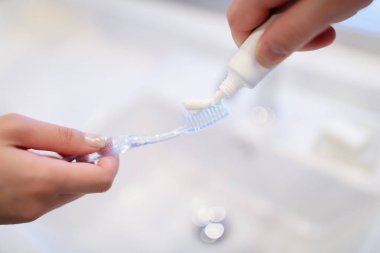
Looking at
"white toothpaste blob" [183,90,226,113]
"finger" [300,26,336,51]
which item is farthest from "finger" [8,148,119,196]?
"finger" [300,26,336,51]

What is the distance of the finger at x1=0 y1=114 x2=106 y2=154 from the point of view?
34cm

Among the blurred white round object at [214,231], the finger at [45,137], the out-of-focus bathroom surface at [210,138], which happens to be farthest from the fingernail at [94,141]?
the blurred white round object at [214,231]

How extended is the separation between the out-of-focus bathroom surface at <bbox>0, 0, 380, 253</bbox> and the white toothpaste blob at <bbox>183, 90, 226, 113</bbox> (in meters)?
0.22

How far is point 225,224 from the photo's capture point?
62cm

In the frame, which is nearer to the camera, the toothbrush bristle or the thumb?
the thumb

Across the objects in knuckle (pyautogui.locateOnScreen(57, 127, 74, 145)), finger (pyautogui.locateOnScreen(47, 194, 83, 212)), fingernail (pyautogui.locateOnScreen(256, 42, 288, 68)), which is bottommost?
finger (pyautogui.locateOnScreen(47, 194, 83, 212))

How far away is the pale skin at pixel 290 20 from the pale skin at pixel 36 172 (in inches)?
7.2

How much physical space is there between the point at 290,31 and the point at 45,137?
0.78ft

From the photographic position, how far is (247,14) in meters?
0.33

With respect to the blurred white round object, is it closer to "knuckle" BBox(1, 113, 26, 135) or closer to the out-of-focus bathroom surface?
the out-of-focus bathroom surface

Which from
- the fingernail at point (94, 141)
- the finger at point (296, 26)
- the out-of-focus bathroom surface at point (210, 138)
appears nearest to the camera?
the finger at point (296, 26)

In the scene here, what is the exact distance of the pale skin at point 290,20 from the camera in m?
0.27

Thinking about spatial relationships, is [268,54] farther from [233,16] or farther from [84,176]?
[84,176]

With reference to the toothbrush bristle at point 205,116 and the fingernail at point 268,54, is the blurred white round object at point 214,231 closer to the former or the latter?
the toothbrush bristle at point 205,116
